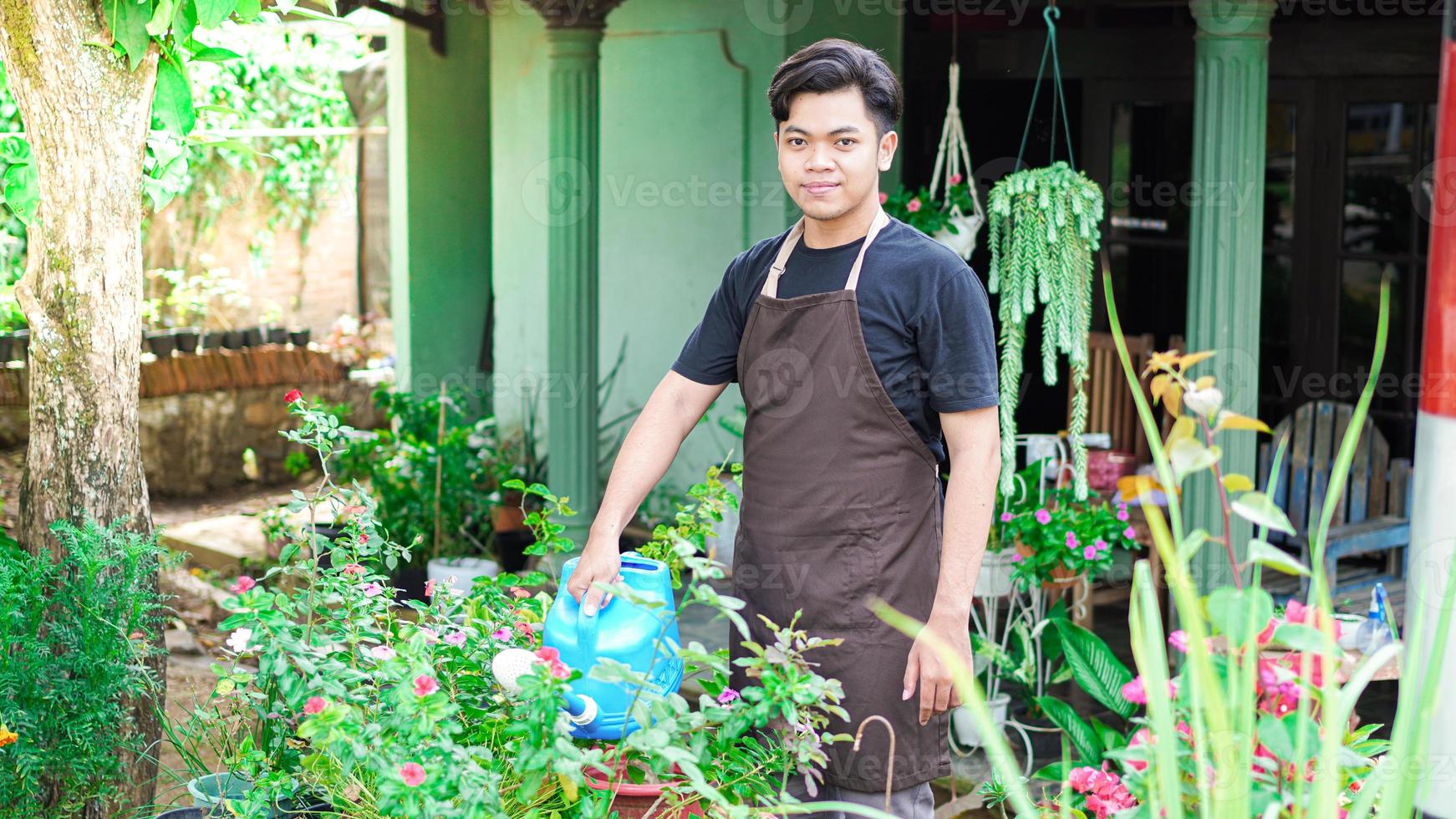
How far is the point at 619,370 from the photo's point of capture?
6.81 m

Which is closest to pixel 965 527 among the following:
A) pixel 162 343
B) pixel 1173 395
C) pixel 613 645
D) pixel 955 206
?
pixel 613 645

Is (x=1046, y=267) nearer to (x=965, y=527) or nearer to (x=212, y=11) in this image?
(x=965, y=527)

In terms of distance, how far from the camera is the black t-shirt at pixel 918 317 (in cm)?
253

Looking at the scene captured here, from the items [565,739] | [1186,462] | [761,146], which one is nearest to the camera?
[1186,462]

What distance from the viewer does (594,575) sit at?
95.9 inches

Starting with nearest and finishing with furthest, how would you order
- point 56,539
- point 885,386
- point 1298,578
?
point 885,386 < point 56,539 < point 1298,578

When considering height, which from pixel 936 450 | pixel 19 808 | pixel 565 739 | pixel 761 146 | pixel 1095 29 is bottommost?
pixel 19 808

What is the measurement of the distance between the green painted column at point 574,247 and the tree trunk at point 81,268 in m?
2.35

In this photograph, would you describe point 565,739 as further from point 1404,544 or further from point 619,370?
point 619,370

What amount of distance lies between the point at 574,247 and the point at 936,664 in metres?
3.40

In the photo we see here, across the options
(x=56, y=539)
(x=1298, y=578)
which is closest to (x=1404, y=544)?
(x=1298, y=578)

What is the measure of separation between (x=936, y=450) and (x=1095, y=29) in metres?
3.94

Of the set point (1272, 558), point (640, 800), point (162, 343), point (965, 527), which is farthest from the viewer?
point (162, 343)

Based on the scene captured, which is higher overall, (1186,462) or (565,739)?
(1186,462)
